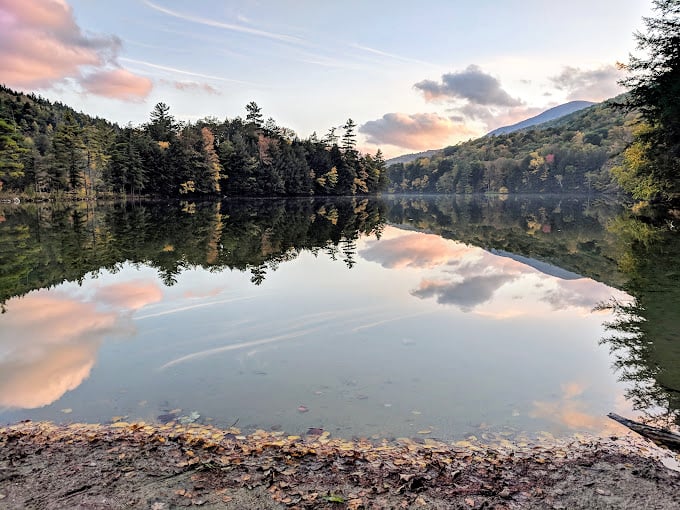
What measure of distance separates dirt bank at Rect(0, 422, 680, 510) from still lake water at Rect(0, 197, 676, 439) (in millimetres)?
467

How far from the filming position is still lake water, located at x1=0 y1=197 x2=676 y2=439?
6.31 metres

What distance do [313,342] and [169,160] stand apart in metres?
76.2

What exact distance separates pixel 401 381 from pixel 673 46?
37280 mm

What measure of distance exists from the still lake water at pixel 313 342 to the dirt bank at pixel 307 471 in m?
0.47

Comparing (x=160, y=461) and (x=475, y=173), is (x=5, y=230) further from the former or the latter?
(x=475, y=173)

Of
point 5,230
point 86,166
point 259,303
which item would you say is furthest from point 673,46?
point 86,166

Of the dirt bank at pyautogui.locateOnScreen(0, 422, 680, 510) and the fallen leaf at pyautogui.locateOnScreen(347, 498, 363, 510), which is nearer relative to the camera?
the fallen leaf at pyautogui.locateOnScreen(347, 498, 363, 510)

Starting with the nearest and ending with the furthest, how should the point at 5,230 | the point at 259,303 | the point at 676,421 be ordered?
the point at 676,421 < the point at 259,303 < the point at 5,230

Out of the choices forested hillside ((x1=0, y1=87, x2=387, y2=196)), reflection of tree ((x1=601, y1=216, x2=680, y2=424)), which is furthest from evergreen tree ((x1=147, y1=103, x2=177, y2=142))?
reflection of tree ((x1=601, y1=216, x2=680, y2=424))

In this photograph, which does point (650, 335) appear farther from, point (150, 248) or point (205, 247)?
point (150, 248)

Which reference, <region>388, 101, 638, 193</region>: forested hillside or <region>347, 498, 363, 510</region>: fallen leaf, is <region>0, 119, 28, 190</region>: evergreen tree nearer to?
<region>347, 498, 363, 510</region>: fallen leaf

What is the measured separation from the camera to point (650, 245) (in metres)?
22.7

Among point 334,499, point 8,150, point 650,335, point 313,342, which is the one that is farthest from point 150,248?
point 8,150

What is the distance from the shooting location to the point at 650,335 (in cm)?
951
